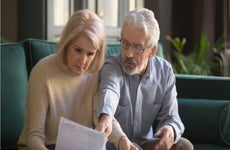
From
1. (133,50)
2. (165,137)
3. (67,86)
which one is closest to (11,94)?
(67,86)

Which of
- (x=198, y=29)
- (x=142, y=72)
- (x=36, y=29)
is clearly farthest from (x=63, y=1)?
(x=142, y=72)

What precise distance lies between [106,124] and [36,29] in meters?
2.39

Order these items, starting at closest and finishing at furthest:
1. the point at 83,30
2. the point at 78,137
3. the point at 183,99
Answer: the point at 78,137, the point at 83,30, the point at 183,99

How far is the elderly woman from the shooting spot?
5.85 ft

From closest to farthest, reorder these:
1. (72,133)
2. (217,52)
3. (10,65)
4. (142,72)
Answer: (72,133)
(142,72)
(10,65)
(217,52)

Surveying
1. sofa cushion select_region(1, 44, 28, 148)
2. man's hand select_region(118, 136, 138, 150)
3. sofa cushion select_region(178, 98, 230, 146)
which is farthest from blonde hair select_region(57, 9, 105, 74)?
sofa cushion select_region(178, 98, 230, 146)

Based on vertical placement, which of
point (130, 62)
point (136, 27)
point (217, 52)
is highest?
point (136, 27)

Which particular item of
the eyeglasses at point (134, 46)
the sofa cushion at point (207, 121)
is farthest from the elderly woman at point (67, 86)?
the sofa cushion at point (207, 121)

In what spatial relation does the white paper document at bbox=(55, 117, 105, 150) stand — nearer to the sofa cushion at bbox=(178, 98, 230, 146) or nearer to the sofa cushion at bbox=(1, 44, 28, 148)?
the sofa cushion at bbox=(1, 44, 28, 148)

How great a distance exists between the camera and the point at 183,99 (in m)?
2.58

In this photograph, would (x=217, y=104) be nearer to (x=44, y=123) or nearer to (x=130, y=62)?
(x=130, y=62)

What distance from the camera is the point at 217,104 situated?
250 cm

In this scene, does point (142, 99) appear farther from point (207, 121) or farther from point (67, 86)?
point (207, 121)

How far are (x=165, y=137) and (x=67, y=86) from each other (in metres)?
0.46
